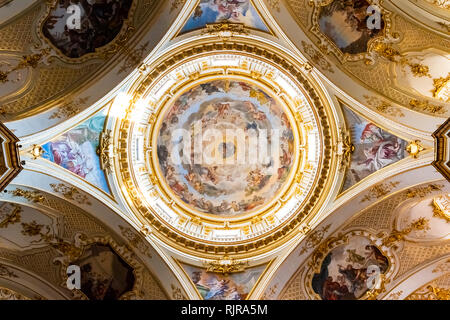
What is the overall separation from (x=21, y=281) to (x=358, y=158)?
→ 36.6ft

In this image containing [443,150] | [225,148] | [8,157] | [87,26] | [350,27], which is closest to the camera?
[8,157]

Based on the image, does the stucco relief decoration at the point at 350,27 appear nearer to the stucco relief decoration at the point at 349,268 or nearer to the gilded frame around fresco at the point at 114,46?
the gilded frame around fresco at the point at 114,46

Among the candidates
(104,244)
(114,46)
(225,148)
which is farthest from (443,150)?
(104,244)

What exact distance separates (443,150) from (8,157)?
1067cm

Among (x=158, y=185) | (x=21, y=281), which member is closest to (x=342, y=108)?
(x=158, y=185)

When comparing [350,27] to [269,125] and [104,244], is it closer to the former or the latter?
[269,125]

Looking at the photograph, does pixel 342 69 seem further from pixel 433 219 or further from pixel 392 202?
pixel 433 219

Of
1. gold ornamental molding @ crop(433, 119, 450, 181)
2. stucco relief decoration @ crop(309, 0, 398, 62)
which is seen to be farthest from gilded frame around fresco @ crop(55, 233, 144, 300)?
gold ornamental molding @ crop(433, 119, 450, 181)

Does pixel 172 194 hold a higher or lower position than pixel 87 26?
lower

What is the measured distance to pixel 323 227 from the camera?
1588 centimetres

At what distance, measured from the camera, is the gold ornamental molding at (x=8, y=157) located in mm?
11805

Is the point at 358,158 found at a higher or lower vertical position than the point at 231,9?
lower

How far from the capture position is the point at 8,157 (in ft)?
39.4

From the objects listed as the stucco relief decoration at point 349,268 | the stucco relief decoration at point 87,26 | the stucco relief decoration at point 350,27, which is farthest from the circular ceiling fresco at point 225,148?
the stucco relief decoration at point 87,26
